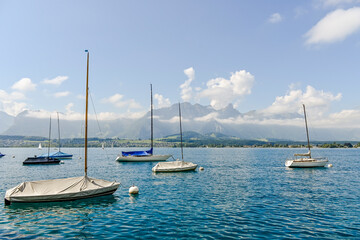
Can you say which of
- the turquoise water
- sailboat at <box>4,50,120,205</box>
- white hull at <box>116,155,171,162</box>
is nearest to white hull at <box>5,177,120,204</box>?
sailboat at <box>4,50,120,205</box>

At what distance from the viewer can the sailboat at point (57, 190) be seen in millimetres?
25703

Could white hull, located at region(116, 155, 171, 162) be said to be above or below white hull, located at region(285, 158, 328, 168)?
above

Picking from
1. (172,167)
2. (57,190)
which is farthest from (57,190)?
(172,167)

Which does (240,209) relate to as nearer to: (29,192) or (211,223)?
(211,223)

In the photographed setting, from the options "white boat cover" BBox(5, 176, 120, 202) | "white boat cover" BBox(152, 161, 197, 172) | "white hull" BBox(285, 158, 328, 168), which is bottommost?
"white hull" BBox(285, 158, 328, 168)

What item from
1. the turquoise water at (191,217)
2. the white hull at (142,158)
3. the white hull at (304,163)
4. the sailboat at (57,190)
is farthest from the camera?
the white hull at (142,158)

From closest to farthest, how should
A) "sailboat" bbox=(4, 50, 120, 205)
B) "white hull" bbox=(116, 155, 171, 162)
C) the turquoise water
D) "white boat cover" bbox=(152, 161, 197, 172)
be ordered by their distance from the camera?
the turquoise water
"sailboat" bbox=(4, 50, 120, 205)
"white boat cover" bbox=(152, 161, 197, 172)
"white hull" bbox=(116, 155, 171, 162)

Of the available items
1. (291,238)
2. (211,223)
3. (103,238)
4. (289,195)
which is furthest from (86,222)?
(289,195)

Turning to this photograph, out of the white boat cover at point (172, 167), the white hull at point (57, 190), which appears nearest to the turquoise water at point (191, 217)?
the white hull at point (57, 190)

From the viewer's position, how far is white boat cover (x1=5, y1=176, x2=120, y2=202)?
25.7 m

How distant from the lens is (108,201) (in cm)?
2870

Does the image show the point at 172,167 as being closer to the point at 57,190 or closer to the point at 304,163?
the point at 57,190

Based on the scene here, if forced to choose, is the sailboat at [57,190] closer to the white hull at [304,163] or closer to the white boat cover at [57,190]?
the white boat cover at [57,190]

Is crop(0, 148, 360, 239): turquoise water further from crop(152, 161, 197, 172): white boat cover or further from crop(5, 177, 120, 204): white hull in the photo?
crop(152, 161, 197, 172): white boat cover
